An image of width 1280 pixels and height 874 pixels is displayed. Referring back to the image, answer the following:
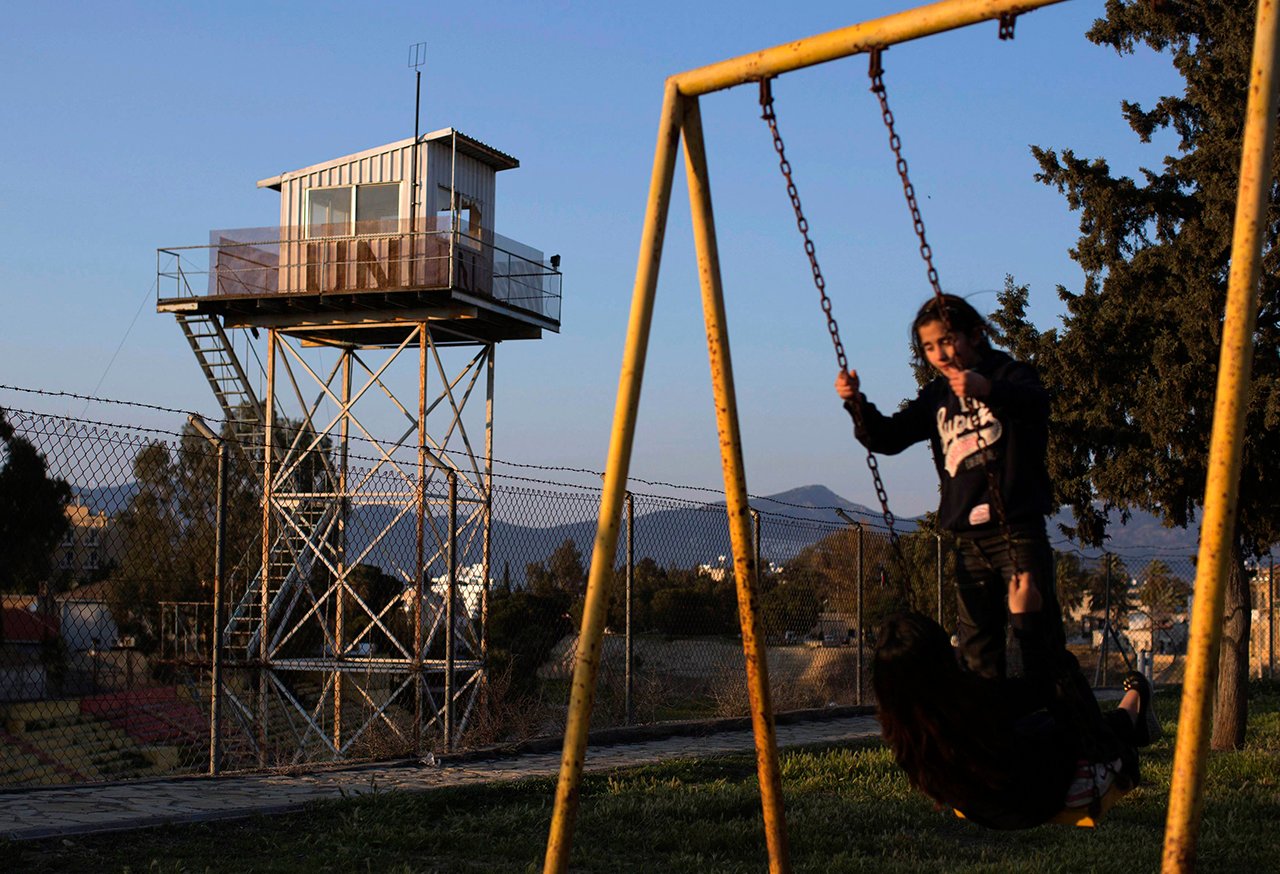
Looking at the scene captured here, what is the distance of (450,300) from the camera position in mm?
21078

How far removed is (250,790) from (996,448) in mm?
5747

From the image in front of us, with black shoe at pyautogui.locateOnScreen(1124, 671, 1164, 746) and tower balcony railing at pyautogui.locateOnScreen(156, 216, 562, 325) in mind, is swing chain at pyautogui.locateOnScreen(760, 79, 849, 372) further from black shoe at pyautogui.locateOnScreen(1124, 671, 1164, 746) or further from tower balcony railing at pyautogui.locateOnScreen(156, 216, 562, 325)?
tower balcony railing at pyautogui.locateOnScreen(156, 216, 562, 325)

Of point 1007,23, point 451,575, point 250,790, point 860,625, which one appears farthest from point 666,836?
point 860,625

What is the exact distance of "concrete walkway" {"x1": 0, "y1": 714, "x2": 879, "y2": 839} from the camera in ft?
23.2

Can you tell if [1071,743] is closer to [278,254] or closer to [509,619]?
[509,619]

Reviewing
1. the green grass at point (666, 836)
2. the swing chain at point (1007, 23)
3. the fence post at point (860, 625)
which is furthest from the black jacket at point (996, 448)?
the fence post at point (860, 625)

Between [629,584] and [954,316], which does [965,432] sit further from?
[629,584]

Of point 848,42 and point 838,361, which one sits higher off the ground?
point 848,42

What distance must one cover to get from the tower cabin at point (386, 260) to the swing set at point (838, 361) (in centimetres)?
1618

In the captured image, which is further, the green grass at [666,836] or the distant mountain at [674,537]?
the distant mountain at [674,537]

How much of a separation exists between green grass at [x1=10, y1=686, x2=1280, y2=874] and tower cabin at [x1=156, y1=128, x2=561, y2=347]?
13.5 meters

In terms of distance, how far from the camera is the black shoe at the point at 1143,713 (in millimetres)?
4500

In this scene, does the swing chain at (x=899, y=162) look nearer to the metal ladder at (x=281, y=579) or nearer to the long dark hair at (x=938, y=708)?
the long dark hair at (x=938, y=708)

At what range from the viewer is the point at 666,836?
7.08m
